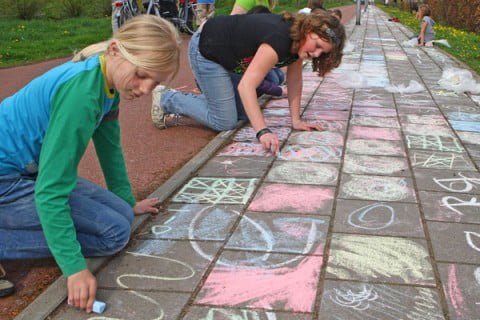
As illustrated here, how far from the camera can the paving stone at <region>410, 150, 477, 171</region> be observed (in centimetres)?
394

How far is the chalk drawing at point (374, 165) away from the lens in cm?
385

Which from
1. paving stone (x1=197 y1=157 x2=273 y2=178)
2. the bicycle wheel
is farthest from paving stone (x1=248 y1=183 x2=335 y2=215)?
the bicycle wheel

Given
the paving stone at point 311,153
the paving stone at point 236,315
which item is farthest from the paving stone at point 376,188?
the paving stone at point 236,315

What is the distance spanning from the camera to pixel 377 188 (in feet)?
11.6

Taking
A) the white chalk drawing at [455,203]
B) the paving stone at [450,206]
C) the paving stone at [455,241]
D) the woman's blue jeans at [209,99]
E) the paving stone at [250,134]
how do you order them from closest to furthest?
the paving stone at [455,241]
the paving stone at [450,206]
the white chalk drawing at [455,203]
the paving stone at [250,134]
the woman's blue jeans at [209,99]

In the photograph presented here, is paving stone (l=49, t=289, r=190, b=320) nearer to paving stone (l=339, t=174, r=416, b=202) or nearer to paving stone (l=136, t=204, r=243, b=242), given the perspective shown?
paving stone (l=136, t=204, r=243, b=242)

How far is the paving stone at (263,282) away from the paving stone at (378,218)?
43 cm

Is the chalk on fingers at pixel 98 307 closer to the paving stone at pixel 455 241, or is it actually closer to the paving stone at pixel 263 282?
the paving stone at pixel 263 282

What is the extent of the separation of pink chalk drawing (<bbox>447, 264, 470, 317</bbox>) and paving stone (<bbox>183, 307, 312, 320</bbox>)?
0.58m

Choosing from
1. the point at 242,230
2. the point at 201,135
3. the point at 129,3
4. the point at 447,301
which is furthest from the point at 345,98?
the point at 129,3

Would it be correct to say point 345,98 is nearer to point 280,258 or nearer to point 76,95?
point 280,258

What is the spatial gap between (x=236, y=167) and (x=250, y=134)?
87 cm

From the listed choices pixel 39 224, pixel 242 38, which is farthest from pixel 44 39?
pixel 39 224

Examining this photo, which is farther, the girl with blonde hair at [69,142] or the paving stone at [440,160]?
the paving stone at [440,160]
